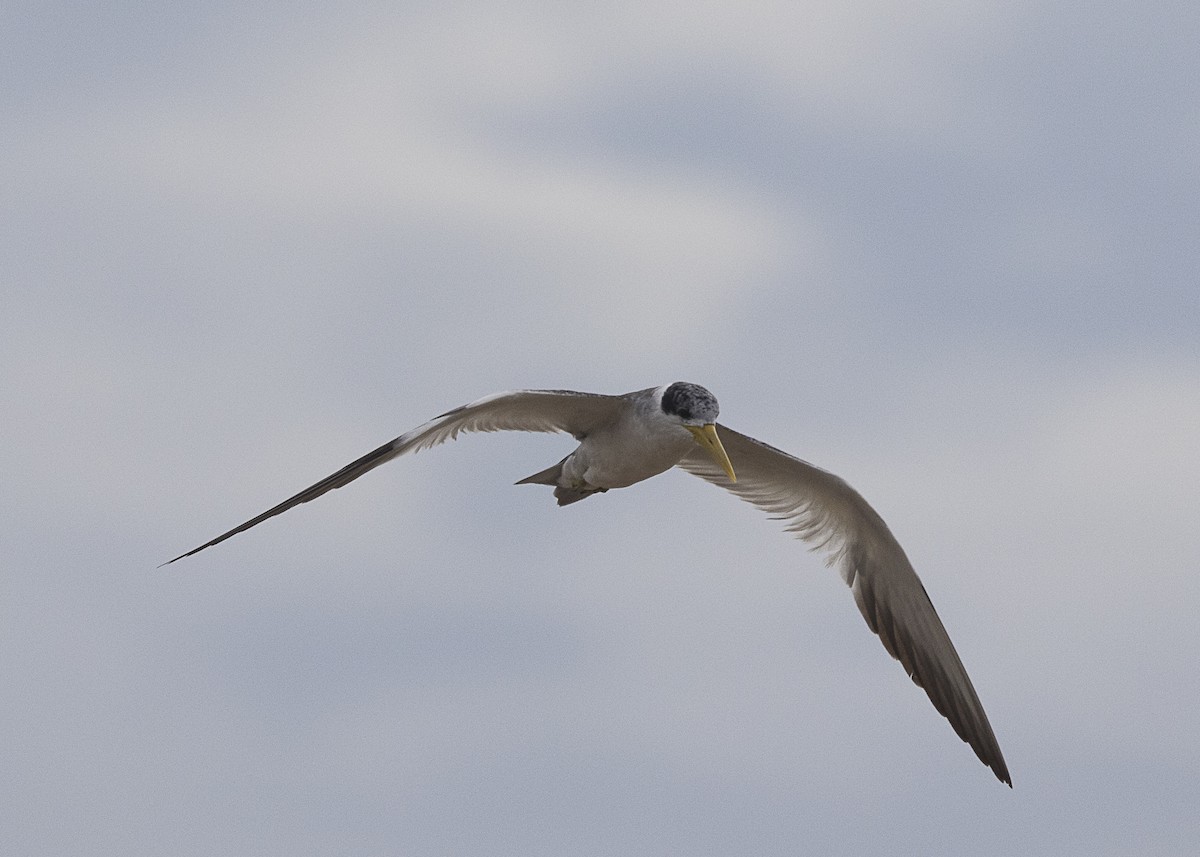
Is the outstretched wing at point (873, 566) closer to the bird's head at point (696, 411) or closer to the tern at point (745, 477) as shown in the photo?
the tern at point (745, 477)

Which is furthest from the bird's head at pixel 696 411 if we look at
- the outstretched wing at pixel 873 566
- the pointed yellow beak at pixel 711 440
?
the outstretched wing at pixel 873 566

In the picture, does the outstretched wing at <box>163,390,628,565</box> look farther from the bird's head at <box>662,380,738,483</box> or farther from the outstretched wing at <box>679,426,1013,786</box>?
the outstretched wing at <box>679,426,1013,786</box>

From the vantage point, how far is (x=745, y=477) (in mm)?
17375

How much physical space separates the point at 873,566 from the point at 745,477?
1.88 m

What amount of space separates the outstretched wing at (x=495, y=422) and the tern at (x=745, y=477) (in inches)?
0.6

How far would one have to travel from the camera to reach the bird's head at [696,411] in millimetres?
14117

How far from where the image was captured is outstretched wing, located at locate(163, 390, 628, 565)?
45.7ft

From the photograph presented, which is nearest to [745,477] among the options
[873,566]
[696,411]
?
[873,566]

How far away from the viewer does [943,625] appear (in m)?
17.1

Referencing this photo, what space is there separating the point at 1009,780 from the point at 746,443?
5.10 metres

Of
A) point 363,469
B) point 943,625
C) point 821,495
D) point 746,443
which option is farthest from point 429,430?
point 943,625

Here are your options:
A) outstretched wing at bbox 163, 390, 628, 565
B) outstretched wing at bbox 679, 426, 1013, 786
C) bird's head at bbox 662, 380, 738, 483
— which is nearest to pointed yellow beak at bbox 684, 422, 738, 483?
bird's head at bbox 662, 380, 738, 483

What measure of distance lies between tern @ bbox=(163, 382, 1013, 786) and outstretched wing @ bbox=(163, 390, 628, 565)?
15 mm

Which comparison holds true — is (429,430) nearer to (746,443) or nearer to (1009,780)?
(746,443)
